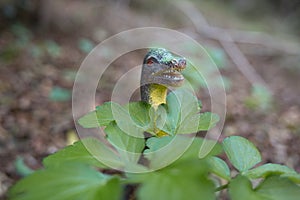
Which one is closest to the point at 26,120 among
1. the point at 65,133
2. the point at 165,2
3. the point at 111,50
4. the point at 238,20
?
the point at 65,133

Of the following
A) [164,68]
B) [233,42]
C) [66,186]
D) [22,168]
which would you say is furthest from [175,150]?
[233,42]

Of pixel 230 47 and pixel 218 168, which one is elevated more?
pixel 218 168

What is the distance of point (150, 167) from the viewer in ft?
3.01

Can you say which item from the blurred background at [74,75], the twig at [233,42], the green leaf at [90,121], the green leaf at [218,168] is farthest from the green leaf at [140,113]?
the twig at [233,42]

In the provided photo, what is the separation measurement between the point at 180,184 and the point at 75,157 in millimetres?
333

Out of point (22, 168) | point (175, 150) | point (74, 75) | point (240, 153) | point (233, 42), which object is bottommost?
point (233, 42)

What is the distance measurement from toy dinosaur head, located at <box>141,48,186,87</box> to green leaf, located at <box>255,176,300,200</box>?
604mm

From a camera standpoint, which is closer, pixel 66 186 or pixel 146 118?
pixel 66 186

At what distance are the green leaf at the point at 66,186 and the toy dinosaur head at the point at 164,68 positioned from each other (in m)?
0.64

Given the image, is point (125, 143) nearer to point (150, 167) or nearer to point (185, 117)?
point (150, 167)

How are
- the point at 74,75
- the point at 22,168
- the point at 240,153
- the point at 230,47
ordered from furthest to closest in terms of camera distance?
the point at 230,47, the point at 74,75, the point at 22,168, the point at 240,153

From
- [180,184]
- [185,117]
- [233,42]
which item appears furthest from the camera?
[233,42]

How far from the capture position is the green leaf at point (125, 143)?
1.01 metres

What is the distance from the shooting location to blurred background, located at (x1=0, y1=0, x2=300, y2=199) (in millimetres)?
3084
